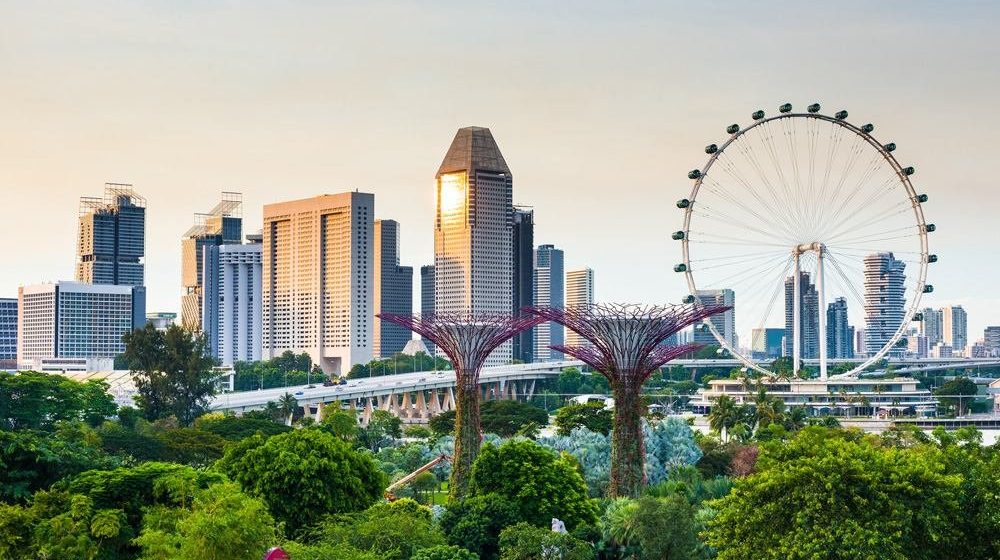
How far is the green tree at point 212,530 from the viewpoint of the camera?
117 feet

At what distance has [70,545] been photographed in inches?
1581

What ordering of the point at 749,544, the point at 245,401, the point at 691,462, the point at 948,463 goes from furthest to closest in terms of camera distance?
the point at 245,401, the point at 691,462, the point at 948,463, the point at 749,544

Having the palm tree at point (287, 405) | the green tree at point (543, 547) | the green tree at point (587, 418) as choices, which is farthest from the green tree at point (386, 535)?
the palm tree at point (287, 405)

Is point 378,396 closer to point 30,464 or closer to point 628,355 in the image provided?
point 628,355

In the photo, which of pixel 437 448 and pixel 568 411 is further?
pixel 568 411

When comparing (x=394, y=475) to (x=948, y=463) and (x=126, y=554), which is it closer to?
(x=126, y=554)

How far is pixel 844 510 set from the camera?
35.5 m

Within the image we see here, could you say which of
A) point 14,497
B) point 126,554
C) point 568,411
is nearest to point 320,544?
point 126,554

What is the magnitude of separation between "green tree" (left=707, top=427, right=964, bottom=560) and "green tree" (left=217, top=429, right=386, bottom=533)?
59.4 ft

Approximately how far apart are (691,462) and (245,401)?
242ft

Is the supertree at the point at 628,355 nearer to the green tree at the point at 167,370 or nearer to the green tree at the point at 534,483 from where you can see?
the green tree at the point at 534,483

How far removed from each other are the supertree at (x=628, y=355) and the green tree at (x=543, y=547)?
49.9ft

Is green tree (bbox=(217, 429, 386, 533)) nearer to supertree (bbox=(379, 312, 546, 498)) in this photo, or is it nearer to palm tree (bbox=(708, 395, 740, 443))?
supertree (bbox=(379, 312, 546, 498))

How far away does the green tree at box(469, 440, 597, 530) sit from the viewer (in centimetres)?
5078
